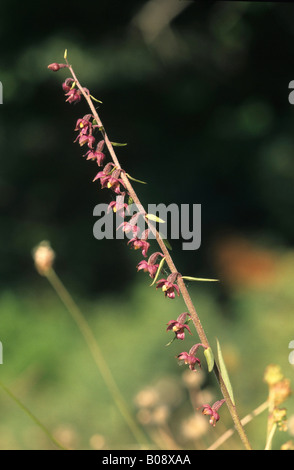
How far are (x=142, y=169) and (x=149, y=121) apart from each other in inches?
16.2

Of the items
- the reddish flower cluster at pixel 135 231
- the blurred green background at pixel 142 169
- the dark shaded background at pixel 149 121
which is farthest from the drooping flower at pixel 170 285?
the dark shaded background at pixel 149 121

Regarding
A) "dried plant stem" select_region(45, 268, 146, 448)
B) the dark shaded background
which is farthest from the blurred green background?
"dried plant stem" select_region(45, 268, 146, 448)

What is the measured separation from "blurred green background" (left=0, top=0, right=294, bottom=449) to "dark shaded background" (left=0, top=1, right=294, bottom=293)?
11mm

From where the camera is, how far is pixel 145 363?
10.3ft

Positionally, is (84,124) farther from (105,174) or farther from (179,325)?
(179,325)

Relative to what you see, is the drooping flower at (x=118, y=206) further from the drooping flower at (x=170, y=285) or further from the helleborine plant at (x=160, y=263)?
the drooping flower at (x=170, y=285)

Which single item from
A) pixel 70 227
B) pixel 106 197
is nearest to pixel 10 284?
pixel 70 227

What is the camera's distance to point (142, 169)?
460 centimetres

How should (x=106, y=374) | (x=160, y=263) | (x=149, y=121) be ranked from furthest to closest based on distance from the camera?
(x=149, y=121) → (x=106, y=374) → (x=160, y=263)

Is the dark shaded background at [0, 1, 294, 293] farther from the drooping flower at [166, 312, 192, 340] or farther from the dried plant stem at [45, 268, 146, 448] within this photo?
the drooping flower at [166, 312, 192, 340]

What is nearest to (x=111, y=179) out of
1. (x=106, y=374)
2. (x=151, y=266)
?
(x=151, y=266)

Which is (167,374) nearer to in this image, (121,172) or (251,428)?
(251,428)
